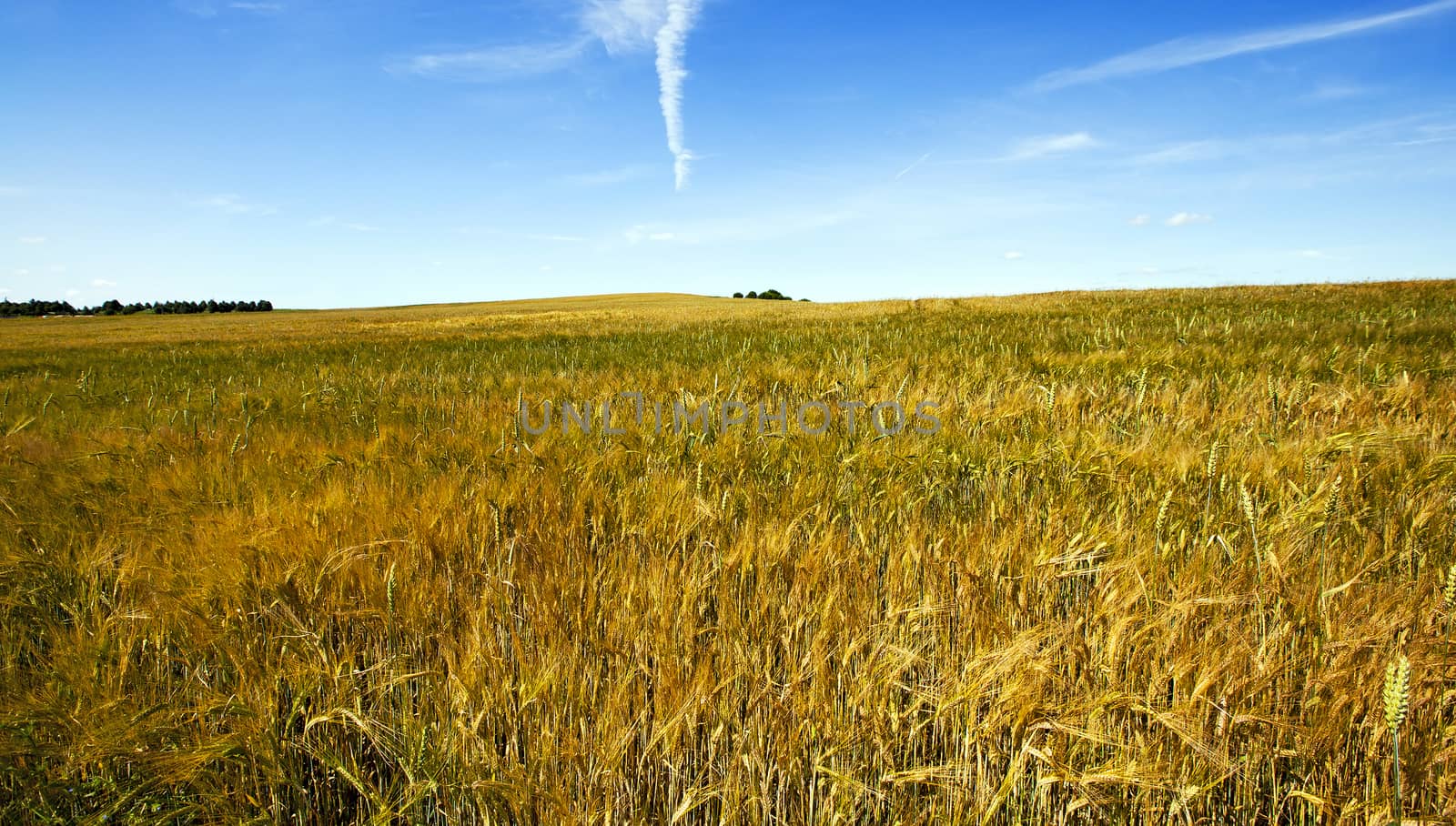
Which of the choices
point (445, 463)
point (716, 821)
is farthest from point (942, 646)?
point (445, 463)

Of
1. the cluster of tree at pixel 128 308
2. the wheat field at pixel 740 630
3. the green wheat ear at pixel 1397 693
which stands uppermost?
the cluster of tree at pixel 128 308

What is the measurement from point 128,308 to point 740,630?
10357cm

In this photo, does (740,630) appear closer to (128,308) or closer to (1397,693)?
(1397,693)

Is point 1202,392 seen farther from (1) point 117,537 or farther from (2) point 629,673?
(1) point 117,537

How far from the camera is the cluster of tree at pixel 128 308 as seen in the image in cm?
7294

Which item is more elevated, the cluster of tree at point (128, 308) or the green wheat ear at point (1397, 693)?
the cluster of tree at point (128, 308)

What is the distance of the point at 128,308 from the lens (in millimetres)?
74562

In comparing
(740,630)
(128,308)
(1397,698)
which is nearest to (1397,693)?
(1397,698)

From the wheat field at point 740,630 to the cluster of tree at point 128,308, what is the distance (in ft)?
295

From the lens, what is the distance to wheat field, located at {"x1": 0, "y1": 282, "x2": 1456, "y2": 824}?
3.57 ft

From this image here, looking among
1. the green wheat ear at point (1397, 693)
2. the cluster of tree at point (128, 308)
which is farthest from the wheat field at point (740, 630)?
the cluster of tree at point (128, 308)

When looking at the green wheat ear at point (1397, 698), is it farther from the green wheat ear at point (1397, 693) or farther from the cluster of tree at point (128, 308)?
the cluster of tree at point (128, 308)

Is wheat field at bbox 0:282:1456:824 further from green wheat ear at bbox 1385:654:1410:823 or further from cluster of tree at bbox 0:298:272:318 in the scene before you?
cluster of tree at bbox 0:298:272:318

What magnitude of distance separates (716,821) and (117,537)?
2.11m
